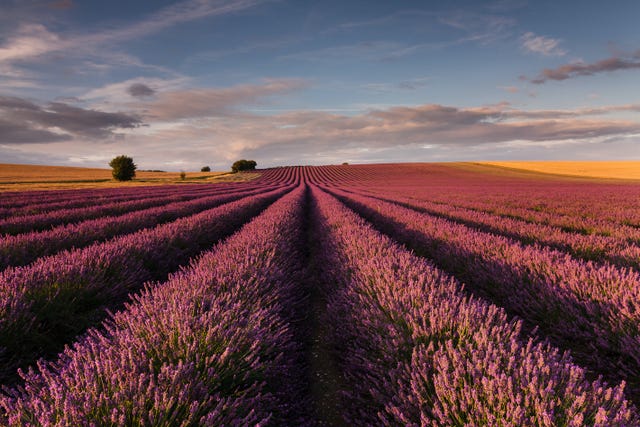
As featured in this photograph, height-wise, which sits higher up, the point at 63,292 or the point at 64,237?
the point at 64,237

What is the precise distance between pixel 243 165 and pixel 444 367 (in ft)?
290

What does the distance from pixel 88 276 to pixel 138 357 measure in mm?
2583

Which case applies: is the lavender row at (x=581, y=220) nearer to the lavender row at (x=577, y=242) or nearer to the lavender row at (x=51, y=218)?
the lavender row at (x=577, y=242)

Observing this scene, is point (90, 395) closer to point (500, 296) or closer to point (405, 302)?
point (405, 302)

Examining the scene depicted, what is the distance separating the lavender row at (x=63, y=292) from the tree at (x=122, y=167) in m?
53.4

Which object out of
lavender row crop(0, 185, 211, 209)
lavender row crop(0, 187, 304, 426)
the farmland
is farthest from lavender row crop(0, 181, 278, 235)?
lavender row crop(0, 187, 304, 426)

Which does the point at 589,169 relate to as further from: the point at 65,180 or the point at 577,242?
the point at 65,180

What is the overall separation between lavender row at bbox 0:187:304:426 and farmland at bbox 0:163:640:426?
0.5 inches

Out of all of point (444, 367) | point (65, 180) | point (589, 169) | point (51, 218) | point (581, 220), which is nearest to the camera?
point (444, 367)

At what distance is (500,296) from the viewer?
13.6 ft

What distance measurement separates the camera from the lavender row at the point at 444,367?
1421mm

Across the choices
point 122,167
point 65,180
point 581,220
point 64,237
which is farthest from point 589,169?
point 65,180

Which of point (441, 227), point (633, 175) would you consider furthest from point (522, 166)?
point (441, 227)

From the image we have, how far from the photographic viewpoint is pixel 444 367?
164 cm
